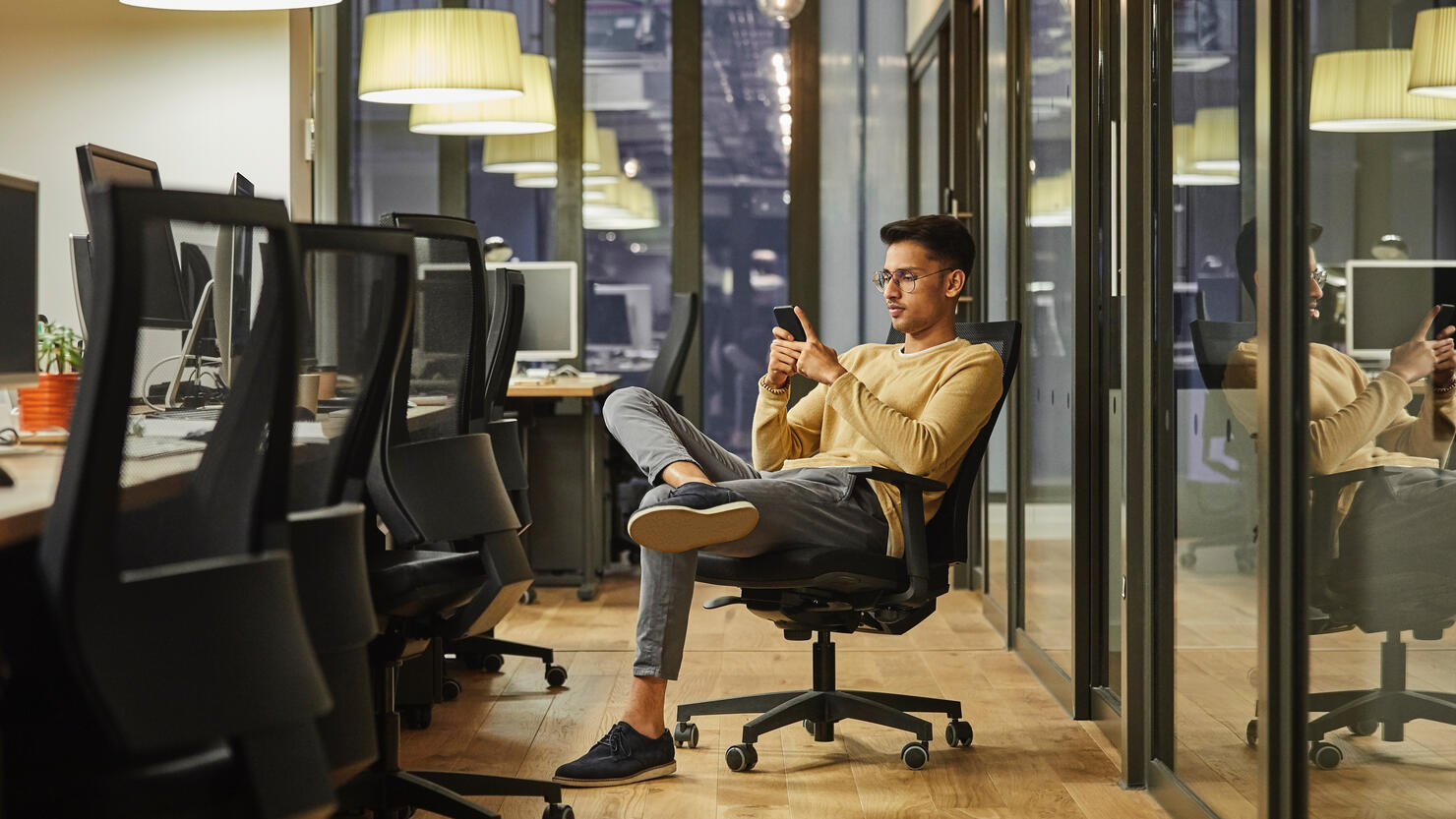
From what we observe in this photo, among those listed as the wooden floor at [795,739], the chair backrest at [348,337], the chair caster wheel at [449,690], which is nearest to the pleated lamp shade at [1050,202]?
the wooden floor at [795,739]

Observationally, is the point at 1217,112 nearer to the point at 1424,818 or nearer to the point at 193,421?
the point at 1424,818

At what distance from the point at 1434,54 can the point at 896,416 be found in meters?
1.52

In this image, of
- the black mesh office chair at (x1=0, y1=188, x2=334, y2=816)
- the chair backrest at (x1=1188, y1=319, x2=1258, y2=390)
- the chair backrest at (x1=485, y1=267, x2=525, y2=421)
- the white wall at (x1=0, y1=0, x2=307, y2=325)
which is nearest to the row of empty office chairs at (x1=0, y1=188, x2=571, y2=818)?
the black mesh office chair at (x1=0, y1=188, x2=334, y2=816)

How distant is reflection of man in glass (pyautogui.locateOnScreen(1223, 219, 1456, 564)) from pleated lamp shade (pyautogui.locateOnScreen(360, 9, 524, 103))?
3.41m

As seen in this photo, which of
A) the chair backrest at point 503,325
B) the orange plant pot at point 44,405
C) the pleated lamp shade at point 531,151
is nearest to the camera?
the orange plant pot at point 44,405

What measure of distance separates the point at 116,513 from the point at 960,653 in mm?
3320

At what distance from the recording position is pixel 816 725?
10.9 ft

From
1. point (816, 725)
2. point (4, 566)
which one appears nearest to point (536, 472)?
point (816, 725)

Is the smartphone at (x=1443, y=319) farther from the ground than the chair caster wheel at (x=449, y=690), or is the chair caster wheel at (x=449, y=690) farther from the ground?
the smartphone at (x=1443, y=319)

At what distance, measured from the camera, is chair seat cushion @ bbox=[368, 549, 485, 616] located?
7.77ft

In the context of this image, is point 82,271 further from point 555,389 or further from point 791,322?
point 555,389

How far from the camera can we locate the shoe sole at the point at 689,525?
2869mm

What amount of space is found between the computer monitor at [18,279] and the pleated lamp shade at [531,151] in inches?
172

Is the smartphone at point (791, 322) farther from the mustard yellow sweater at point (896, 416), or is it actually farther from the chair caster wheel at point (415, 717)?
the chair caster wheel at point (415, 717)
